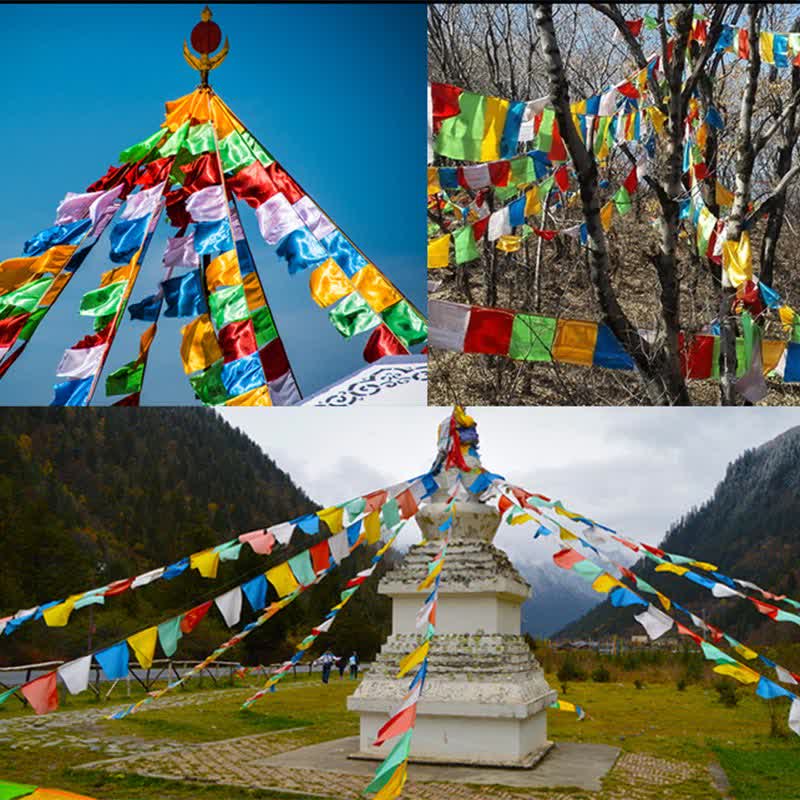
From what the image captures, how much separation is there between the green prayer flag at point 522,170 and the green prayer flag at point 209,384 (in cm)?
204

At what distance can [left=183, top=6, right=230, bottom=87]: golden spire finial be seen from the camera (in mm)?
5012

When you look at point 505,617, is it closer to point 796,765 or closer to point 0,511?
point 796,765

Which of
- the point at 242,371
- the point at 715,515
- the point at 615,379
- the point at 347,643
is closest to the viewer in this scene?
the point at 242,371

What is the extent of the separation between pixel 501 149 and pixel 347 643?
18.6ft

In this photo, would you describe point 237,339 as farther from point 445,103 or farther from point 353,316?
point 445,103

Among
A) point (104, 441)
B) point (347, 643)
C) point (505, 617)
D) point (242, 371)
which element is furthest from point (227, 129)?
point (347, 643)

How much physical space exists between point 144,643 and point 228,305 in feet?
6.04

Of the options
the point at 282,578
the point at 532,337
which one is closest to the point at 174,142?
the point at 532,337

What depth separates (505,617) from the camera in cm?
430

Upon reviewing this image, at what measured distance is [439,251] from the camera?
5.72 m

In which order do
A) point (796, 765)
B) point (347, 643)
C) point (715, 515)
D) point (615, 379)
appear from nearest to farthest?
1. point (796, 765)
2. point (615, 379)
3. point (715, 515)
4. point (347, 643)

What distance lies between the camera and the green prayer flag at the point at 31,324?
424 cm

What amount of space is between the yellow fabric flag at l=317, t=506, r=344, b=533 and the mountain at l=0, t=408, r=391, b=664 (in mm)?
5168

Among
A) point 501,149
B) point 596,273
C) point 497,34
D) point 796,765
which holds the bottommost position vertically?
point 796,765
